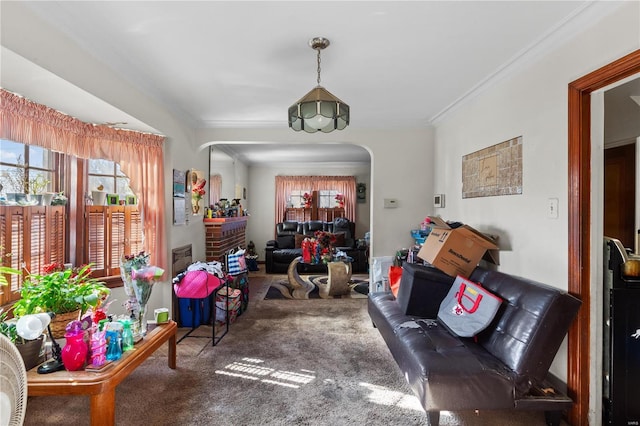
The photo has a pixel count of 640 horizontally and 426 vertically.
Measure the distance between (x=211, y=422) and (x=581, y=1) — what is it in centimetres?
317

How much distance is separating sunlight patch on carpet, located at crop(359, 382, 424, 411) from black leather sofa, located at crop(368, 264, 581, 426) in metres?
0.24

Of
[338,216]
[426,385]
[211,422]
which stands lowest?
[211,422]

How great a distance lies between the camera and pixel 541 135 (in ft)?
7.23

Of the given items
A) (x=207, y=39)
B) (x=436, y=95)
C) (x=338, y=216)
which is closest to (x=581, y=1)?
(x=436, y=95)

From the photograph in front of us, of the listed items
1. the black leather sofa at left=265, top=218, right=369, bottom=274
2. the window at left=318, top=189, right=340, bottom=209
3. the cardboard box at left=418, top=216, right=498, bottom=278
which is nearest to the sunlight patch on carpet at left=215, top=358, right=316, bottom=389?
the cardboard box at left=418, top=216, right=498, bottom=278

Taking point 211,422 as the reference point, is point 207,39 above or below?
above

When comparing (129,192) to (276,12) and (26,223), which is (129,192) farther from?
(276,12)

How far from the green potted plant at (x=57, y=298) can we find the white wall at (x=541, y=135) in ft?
10.1

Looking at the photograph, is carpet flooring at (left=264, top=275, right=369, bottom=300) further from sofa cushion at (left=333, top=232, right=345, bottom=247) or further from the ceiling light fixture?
the ceiling light fixture

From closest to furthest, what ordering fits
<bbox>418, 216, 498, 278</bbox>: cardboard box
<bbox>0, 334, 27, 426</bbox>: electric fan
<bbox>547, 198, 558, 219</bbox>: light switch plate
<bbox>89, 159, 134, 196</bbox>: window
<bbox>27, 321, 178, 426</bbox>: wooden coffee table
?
<bbox>0, 334, 27, 426</bbox>: electric fan, <bbox>27, 321, 178, 426</bbox>: wooden coffee table, <bbox>547, 198, 558, 219</bbox>: light switch plate, <bbox>418, 216, 498, 278</bbox>: cardboard box, <bbox>89, 159, 134, 196</bbox>: window

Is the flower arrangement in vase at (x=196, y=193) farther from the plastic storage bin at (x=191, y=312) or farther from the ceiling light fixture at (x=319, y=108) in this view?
the ceiling light fixture at (x=319, y=108)

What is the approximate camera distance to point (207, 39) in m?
2.10

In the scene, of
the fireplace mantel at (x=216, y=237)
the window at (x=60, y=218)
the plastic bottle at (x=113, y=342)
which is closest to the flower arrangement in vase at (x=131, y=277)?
the plastic bottle at (x=113, y=342)

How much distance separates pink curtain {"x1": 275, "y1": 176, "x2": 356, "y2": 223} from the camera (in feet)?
25.1
